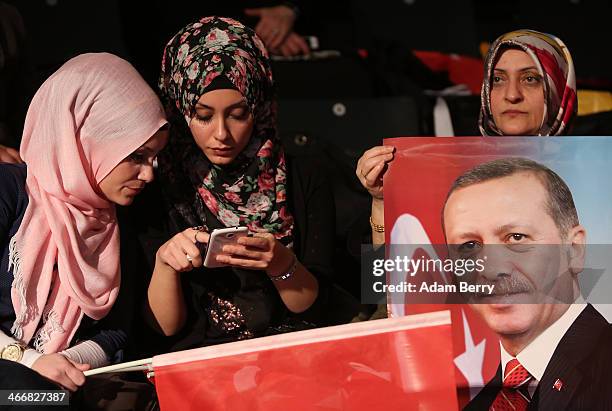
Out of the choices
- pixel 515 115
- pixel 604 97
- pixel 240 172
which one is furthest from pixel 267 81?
pixel 604 97

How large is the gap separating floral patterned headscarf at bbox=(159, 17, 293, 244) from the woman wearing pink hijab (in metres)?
0.18

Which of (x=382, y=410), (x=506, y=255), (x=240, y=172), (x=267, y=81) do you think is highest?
(x=267, y=81)

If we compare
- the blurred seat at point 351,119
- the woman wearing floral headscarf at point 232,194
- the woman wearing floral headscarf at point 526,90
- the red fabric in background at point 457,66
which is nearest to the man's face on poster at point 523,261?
the woman wearing floral headscarf at point 526,90

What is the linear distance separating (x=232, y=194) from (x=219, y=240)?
37 cm

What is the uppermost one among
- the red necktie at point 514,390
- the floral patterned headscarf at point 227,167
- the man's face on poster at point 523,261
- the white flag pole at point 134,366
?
the floral patterned headscarf at point 227,167

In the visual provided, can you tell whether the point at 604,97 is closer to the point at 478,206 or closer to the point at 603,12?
the point at 603,12

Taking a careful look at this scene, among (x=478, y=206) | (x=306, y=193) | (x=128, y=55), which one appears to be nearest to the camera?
(x=478, y=206)

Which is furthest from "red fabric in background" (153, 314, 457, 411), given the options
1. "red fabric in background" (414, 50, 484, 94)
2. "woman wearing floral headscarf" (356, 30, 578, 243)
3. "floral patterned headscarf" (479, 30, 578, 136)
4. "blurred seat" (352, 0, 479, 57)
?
"blurred seat" (352, 0, 479, 57)

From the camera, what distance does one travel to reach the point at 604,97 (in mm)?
3107

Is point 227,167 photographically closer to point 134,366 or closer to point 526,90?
point 134,366

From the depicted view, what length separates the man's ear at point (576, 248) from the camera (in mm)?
1880

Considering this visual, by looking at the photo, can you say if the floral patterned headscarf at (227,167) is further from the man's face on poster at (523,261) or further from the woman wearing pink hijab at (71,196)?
the man's face on poster at (523,261)

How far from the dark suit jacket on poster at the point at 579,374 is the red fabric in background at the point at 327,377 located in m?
0.13

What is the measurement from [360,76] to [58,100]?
4.22ft
